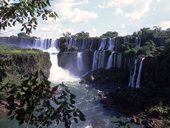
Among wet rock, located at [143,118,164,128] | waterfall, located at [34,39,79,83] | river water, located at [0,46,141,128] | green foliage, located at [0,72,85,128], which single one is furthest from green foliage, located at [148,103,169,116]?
green foliage, located at [0,72,85,128]

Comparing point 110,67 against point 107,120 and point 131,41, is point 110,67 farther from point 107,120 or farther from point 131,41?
point 107,120

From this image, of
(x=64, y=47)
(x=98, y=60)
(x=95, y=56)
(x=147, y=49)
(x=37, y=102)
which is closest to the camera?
(x=37, y=102)

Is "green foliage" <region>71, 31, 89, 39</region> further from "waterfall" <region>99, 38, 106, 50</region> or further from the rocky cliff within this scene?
the rocky cliff

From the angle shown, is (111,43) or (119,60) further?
(111,43)

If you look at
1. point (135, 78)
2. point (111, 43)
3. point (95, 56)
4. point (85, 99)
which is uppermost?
point (111, 43)

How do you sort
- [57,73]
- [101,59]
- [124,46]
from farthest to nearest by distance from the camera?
[57,73], [101,59], [124,46]

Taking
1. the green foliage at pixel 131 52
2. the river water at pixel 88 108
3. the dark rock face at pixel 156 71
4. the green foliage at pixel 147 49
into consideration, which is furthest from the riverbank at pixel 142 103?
the green foliage at pixel 147 49

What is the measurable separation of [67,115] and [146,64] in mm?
47008

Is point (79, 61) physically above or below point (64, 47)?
below

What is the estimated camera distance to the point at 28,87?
504 centimetres

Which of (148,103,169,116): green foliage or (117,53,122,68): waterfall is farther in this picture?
(117,53,122,68): waterfall

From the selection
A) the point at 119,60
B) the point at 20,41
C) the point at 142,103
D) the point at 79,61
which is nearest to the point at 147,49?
the point at 119,60

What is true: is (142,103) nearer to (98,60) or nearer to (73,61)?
(98,60)

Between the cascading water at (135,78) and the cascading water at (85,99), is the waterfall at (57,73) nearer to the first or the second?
the cascading water at (85,99)
